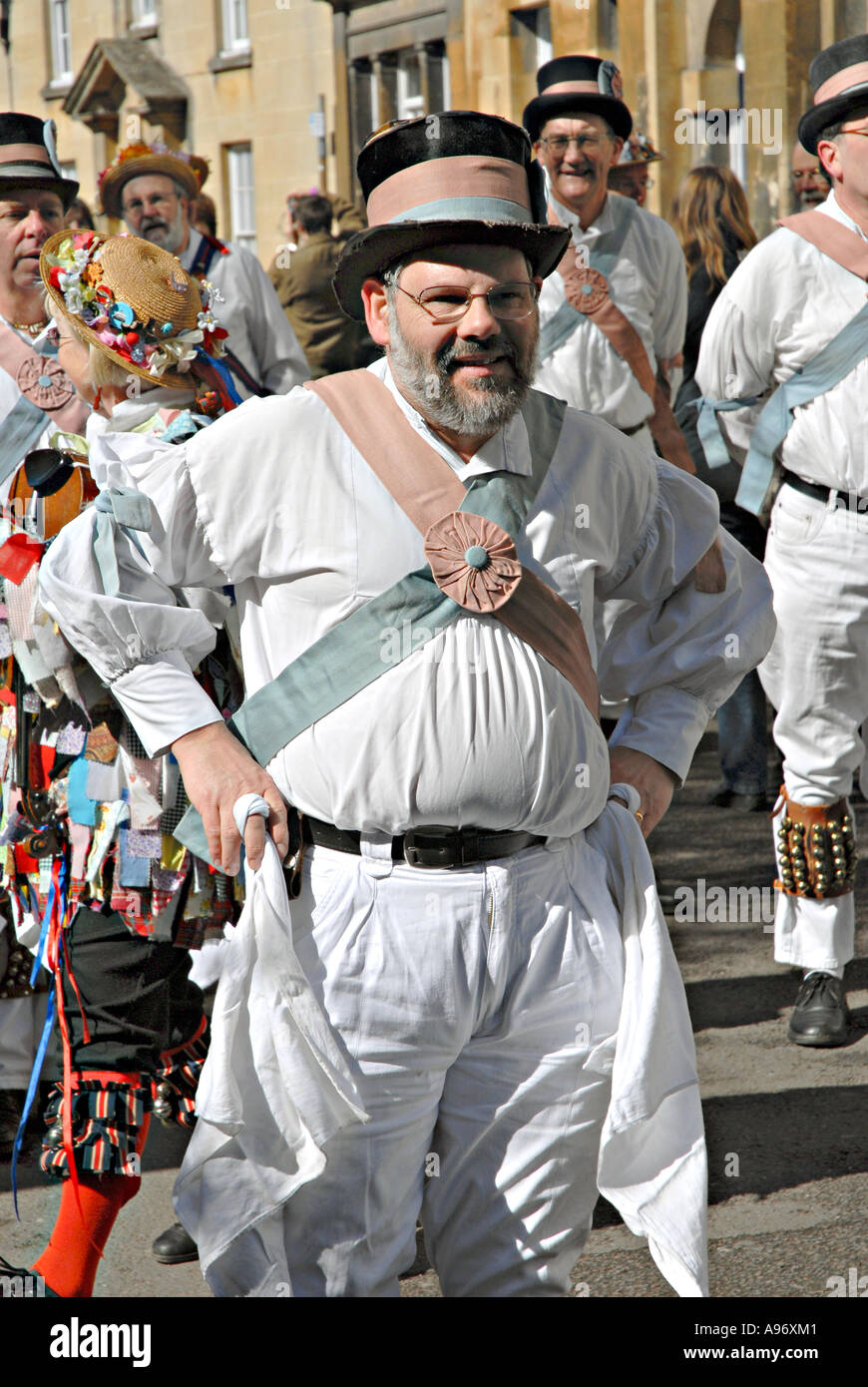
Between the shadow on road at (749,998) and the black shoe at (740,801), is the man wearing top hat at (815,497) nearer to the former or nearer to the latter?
the shadow on road at (749,998)

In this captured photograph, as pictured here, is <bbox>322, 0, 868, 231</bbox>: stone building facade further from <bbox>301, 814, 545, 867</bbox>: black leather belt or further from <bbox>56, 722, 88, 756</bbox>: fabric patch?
<bbox>301, 814, 545, 867</bbox>: black leather belt

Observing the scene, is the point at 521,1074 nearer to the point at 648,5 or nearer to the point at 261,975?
the point at 261,975

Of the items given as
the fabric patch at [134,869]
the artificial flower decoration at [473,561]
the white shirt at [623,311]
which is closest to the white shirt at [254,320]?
the white shirt at [623,311]

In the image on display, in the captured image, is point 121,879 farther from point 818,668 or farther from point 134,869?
point 818,668

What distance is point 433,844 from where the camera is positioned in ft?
8.29

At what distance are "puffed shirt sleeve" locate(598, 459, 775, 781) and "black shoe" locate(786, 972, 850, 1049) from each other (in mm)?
2270

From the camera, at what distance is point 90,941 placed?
134 inches

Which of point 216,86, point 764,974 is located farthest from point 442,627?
point 216,86

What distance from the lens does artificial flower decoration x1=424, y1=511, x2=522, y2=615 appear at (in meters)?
2.48

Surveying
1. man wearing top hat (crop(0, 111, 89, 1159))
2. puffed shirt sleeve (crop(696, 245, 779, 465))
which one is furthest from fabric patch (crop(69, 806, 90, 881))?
puffed shirt sleeve (crop(696, 245, 779, 465))

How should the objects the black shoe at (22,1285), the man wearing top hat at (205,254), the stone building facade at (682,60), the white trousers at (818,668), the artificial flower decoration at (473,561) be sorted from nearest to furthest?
1. the artificial flower decoration at (473,561)
2. the black shoe at (22,1285)
3. the white trousers at (818,668)
4. the man wearing top hat at (205,254)
5. the stone building facade at (682,60)

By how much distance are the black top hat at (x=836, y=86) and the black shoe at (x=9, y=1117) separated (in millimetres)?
3389

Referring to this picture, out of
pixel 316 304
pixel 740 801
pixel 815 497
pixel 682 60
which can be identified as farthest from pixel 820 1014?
pixel 682 60

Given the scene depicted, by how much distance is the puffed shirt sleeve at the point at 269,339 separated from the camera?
7016mm
